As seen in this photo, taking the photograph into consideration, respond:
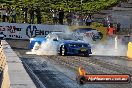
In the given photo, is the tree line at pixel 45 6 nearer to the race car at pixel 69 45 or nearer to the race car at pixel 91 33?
the race car at pixel 91 33

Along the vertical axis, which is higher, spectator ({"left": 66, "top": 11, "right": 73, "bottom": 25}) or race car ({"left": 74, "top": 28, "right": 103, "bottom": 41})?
spectator ({"left": 66, "top": 11, "right": 73, "bottom": 25})

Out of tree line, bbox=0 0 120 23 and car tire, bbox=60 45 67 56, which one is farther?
tree line, bbox=0 0 120 23

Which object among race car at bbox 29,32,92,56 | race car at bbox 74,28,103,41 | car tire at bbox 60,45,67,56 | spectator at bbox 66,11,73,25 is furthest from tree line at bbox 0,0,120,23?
car tire at bbox 60,45,67,56

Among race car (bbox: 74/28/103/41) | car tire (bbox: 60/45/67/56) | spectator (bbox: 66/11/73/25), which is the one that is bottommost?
race car (bbox: 74/28/103/41)

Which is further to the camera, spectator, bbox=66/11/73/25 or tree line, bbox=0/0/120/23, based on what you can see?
tree line, bbox=0/0/120/23

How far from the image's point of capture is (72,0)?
208 feet

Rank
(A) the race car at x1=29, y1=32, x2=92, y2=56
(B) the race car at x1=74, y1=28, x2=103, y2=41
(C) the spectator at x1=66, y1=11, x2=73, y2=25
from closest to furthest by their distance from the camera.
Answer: (A) the race car at x1=29, y1=32, x2=92, y2=56 < (B) the race car at x1=74, y1=28, x2=103, y2=41 < (C) the spectator at x1=66, y1=11, x2=73, y2=25

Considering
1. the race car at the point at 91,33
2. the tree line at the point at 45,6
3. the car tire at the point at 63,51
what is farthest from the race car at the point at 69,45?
the tree line at the point at 45,6

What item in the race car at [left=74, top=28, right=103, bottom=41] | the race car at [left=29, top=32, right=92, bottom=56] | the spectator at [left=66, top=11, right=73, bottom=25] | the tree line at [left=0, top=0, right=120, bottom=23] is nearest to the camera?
the race car at [left=29, top=32, right=92, bottom=56]

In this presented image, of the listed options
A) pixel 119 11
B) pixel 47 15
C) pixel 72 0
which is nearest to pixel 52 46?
pixel 47 15

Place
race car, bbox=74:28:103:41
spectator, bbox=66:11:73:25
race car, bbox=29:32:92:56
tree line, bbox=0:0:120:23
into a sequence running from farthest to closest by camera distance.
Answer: tree line, bbox=0:0:120:23 → spectator, bbox=66:11:73:25 → race car, bbox=74:28:103:41 → race car, bbox=29:32:92:56

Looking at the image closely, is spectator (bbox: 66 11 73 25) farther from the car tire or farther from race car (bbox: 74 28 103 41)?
the car tire

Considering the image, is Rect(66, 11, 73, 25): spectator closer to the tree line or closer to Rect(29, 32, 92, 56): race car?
the tree line

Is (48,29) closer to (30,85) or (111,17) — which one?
(111,17)
